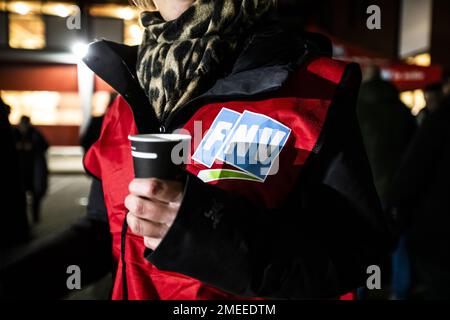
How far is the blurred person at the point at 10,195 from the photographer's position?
1.14 meters

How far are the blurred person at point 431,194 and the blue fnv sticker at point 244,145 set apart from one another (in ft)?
6.37

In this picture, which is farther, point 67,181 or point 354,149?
point 67,181

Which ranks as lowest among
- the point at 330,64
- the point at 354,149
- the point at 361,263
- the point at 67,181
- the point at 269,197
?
the point at 67,181

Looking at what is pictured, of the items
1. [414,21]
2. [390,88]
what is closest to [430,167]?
[390,88]

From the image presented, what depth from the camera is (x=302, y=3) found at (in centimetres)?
1788

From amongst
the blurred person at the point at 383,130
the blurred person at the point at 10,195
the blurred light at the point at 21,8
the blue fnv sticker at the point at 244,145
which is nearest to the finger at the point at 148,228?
the blue fnv sticker at the point at 244,145

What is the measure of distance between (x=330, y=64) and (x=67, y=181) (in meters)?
12.2

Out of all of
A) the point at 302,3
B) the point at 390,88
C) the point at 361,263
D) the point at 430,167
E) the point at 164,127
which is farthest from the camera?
the point at 302,3

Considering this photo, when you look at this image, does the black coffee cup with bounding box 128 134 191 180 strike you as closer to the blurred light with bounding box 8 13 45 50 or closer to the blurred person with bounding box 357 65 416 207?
the blurred person with bounding box 357 65 416 207

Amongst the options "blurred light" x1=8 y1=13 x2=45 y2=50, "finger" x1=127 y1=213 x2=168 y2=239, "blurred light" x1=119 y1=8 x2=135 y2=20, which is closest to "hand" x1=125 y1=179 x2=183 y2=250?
"finger" x1=127 y1=213 x2=168 y2=239

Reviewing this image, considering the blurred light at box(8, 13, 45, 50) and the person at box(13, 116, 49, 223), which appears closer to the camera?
the person at box(13, 116, 49, 223)

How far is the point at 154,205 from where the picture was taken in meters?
0.79

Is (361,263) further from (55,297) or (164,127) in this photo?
(55,297)

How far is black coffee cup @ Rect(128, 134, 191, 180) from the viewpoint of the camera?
2.46 feet
